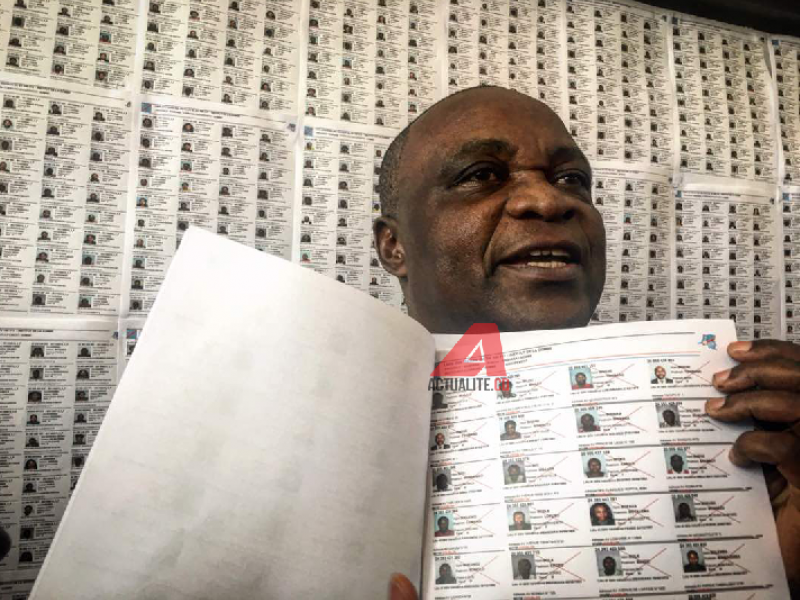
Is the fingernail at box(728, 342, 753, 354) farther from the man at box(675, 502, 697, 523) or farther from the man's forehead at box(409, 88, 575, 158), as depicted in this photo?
the man's forehead at box(409, 88, 575, 158)

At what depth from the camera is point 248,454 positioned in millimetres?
356

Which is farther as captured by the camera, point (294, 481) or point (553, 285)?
point (553, 285)

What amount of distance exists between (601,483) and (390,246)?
425 millimetres

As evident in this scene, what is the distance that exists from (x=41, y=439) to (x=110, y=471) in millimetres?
435

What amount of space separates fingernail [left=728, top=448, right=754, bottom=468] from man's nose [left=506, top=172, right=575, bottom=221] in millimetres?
280

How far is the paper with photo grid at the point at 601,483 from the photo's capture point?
0.38 meters

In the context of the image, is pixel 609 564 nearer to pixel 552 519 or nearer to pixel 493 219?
pixel 552 519

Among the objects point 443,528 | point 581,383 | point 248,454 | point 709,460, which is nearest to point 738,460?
point 709,460

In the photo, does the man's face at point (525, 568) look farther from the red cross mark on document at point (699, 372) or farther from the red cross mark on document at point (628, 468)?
the red cross mark on document at point (699, 372)

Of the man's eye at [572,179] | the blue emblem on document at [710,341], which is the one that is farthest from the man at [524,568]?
the man's eye at [572,179]

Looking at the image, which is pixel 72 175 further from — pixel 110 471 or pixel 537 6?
pixel 537 6

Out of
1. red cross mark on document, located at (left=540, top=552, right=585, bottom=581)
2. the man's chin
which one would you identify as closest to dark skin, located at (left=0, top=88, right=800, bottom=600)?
the man's chin

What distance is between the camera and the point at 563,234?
57 cm

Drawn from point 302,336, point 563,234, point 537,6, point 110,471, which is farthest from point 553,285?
point 537,6
